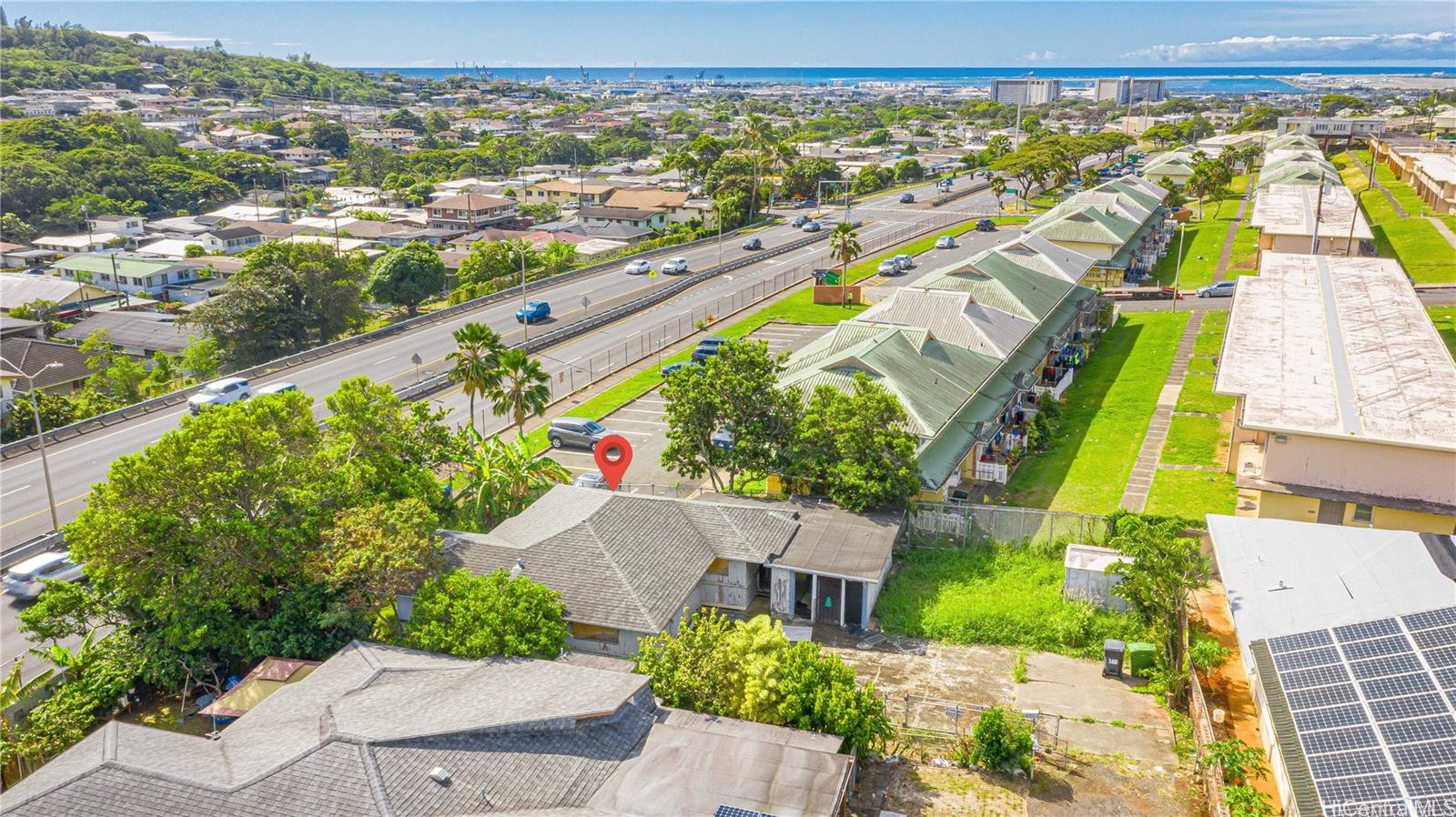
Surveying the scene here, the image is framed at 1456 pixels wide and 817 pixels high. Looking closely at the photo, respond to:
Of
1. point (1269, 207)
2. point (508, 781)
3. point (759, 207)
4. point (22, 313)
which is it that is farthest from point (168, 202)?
point (508, 781)

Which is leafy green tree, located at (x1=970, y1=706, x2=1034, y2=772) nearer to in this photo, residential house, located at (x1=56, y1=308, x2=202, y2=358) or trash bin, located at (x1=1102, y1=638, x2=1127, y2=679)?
trash bin, located at (x1=1102, y1=638, x2=1127, y2=679)

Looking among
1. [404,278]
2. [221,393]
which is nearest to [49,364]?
[221,393]

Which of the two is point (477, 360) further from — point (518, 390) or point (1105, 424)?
point (1105, 424)

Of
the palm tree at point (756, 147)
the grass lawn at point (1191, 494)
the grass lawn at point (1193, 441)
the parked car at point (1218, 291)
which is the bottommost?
the grass lawn at point (1191, 494)

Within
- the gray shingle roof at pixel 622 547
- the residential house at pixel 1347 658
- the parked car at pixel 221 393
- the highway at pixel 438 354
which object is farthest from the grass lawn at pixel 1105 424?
the parked car at pixel 221 393

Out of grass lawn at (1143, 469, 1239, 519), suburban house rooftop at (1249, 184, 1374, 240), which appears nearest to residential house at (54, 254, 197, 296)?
grass lawn at (1143, 469, 1239, 519)

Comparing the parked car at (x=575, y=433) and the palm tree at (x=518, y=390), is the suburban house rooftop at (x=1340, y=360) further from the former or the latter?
the parked car at (x=575, y=433)
